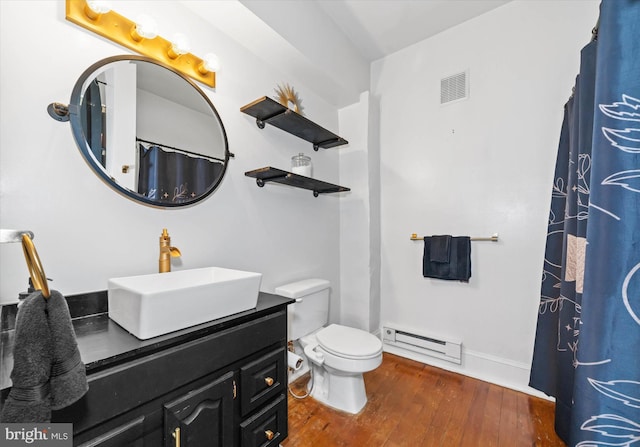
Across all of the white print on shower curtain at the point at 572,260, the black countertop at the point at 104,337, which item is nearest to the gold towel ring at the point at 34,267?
the black countertop at the point at 104,337

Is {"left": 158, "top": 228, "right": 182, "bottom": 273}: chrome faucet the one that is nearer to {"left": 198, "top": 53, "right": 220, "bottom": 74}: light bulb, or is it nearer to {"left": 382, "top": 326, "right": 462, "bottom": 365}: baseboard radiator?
{"left": 198, "top": 53, "right": 220, "bottom": 74}: light bulb

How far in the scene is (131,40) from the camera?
1.25 meters

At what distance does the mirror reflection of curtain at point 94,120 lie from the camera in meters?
1.11

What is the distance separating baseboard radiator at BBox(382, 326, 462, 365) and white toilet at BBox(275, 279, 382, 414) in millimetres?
729

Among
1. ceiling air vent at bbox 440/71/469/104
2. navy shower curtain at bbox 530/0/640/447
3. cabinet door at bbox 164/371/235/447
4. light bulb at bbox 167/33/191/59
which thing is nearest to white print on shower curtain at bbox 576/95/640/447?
navy shower curtain at bbox 530/0/640/447

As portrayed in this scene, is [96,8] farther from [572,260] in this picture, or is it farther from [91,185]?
[572,260]

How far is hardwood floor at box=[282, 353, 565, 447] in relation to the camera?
58.7 inches

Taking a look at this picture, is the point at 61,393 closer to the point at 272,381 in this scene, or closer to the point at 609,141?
the point at 272,381

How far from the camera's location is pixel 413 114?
2.43 metres

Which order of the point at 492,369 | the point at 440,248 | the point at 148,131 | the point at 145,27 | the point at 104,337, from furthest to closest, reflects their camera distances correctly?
1. the point at 440,248
2. the point at 492,369
3. the point at 148,131
4. the point at 145,27
5. the point at 104,337

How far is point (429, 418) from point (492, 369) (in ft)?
2.46

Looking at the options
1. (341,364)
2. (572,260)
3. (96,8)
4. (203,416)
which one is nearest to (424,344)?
(341,364)

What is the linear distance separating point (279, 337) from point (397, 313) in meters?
1.54

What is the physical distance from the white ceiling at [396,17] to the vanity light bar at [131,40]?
1.09 metres
